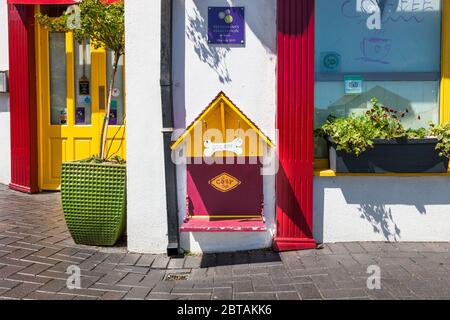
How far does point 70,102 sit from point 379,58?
4487 mm

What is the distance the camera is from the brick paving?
3.49 metres

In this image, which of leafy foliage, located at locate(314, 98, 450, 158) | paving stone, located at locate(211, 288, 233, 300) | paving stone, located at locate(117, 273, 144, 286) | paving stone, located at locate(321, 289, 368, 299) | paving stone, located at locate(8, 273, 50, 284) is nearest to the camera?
paving stone, located at locate(321, 289, 368, 299)

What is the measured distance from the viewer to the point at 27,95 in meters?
6.80

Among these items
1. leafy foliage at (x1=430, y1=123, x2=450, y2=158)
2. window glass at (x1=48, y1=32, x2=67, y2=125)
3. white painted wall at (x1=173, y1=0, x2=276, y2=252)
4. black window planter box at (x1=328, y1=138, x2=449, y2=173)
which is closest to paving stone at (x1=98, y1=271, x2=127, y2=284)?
white painted wall at (x1=173, y1=0, x2=276, y2=252)

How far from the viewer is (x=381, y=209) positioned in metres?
4.51

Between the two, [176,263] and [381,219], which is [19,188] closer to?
[176,263]

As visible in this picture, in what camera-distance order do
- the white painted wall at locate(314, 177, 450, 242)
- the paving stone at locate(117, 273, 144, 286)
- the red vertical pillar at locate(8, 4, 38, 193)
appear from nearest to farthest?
the paving stone at locate(117, 273, 144, 286), the white painted wall at locate(314, 177, 450, 242), the red vertical pillar at locate(8, 4, 38, 193)

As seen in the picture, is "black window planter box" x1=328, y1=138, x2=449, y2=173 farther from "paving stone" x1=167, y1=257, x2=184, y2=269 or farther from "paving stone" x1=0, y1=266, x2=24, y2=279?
"paving stone" x1=0, y1=266, x2=24, y2=279

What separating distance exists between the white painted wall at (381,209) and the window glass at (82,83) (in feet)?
13.1

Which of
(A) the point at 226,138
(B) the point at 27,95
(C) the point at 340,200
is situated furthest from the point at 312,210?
(B) the point at 27,95

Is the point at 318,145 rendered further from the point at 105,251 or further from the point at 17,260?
the point at 17,260

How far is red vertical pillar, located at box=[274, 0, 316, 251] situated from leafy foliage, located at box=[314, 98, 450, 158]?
279mm

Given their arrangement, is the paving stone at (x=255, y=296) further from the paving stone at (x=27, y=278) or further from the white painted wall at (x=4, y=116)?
the white painted wall at (x=4, y=116)

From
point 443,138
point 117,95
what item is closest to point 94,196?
point 117,95
